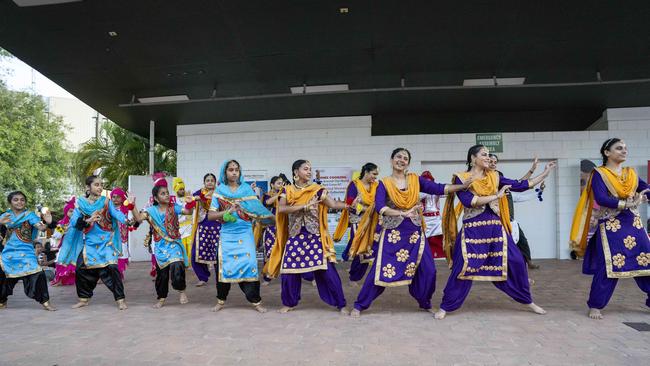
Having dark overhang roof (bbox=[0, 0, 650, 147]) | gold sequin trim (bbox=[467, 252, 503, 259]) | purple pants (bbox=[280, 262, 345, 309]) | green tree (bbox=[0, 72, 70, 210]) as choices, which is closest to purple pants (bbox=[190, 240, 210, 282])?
purple pants (bbox=[280, 262, 345, 309])

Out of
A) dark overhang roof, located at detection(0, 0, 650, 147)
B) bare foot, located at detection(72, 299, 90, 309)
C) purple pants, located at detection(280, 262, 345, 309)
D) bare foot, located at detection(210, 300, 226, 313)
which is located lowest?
bare foot, located at detection(72, 299, 90, 309)

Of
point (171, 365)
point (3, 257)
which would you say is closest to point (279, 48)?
point (3, 257)

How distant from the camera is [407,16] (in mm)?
5863

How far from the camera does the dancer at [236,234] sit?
15.4 ft

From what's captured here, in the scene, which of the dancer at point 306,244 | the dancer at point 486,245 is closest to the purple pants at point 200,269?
the dancer at point 306,244

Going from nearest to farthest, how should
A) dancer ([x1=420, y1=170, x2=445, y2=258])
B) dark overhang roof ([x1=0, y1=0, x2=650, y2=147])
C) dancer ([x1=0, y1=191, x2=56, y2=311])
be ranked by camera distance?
dancer ([x1=0, y1=191, x2=56, y2=311]) < dark overhang roof ([x1=0, y1=0, x2=650, y2=147]) < dancer ([x1=420, y1=170, x2=445, y2=258])

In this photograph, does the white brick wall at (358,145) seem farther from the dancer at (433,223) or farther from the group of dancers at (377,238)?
the group of dancers at (377,238)

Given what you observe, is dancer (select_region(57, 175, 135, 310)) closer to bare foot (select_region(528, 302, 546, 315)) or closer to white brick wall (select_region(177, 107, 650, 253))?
bare foot (select_region(528, 302, 546, 315))

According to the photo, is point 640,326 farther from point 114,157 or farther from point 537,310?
point 114,157

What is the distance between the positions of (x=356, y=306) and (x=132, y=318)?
235 cm

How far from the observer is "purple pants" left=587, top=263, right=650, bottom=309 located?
404 centimetres

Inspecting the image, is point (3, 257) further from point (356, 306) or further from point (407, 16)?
point (407, 16)

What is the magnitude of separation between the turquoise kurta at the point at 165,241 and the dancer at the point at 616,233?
14.6 feet

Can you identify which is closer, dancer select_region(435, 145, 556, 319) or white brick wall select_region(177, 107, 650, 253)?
dancer select_region(435, 145, 556, 319)
